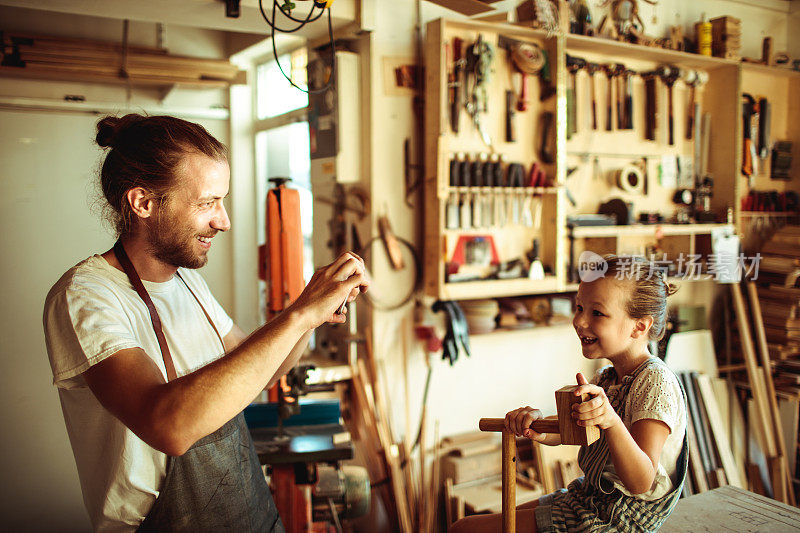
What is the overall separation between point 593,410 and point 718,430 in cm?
349

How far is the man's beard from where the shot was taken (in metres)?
1.61

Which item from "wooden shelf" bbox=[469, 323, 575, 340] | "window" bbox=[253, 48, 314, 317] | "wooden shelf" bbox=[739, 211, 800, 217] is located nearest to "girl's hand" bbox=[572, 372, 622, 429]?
"wooden shelf" bbox=[469, 323, 575, 340]

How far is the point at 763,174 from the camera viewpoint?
16.5 feet

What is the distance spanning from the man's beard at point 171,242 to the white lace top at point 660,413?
129 cm

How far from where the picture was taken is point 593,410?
59.1 inches

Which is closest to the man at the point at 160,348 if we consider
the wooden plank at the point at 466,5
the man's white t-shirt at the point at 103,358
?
the man's white t-shirt at the point at 103,358

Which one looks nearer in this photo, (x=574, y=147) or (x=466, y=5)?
(x=466, y=5)

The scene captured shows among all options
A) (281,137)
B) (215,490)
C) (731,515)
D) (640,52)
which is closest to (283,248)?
(215,490)

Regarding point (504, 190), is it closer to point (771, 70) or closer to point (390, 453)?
point (390, 453)

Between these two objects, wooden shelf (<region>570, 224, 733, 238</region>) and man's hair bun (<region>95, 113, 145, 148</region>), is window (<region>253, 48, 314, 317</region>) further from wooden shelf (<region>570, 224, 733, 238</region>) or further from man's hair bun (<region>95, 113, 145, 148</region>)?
man's hair bun (<region>95, 113, 145, 148</region>)

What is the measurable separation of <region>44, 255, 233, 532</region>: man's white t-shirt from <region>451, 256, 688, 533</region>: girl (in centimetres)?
92

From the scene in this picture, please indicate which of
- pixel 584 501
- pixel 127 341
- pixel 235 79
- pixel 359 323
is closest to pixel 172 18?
Result: pixel 235 79

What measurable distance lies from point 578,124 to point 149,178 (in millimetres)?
3133

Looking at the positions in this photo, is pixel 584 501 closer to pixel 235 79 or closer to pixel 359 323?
pixel 359 323
